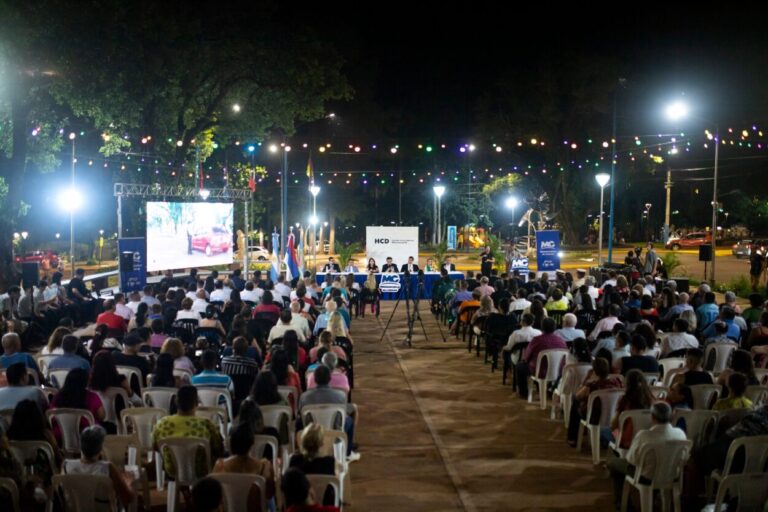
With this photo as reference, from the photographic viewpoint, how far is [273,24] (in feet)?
82.7

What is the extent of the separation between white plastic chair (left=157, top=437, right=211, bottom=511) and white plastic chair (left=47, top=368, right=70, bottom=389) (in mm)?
2711

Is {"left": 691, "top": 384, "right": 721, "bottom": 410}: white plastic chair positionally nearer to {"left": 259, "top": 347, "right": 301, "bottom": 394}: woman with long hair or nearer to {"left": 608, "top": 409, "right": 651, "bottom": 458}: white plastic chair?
{"left": 608, "top": 409, "right": 651, "bottom": 458}: white plastic chair

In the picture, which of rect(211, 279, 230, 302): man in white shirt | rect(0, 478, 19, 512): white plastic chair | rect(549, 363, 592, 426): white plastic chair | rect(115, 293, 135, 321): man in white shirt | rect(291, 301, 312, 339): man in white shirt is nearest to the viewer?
rect(0, 478, 19, 512): white plastic chair

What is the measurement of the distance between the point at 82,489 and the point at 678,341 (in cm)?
679

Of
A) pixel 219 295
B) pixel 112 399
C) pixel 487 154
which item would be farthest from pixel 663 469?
pixel 487 154

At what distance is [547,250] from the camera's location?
19078mm

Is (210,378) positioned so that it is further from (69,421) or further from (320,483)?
(320,483)

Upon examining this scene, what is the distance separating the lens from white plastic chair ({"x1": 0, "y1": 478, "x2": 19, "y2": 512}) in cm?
434

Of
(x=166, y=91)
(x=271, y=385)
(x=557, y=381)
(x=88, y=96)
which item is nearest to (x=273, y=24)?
(x=166, y=91)

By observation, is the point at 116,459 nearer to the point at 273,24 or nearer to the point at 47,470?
the point at 47,470

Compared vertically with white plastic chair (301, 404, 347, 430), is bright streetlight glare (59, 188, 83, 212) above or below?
above

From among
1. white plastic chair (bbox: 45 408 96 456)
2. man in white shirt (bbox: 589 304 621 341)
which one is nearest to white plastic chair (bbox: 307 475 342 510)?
white plastic chair (bbox: 45 408 96 456)

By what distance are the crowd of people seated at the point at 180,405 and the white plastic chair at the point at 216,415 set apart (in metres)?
0.01

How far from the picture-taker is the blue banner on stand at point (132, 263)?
704 inches
